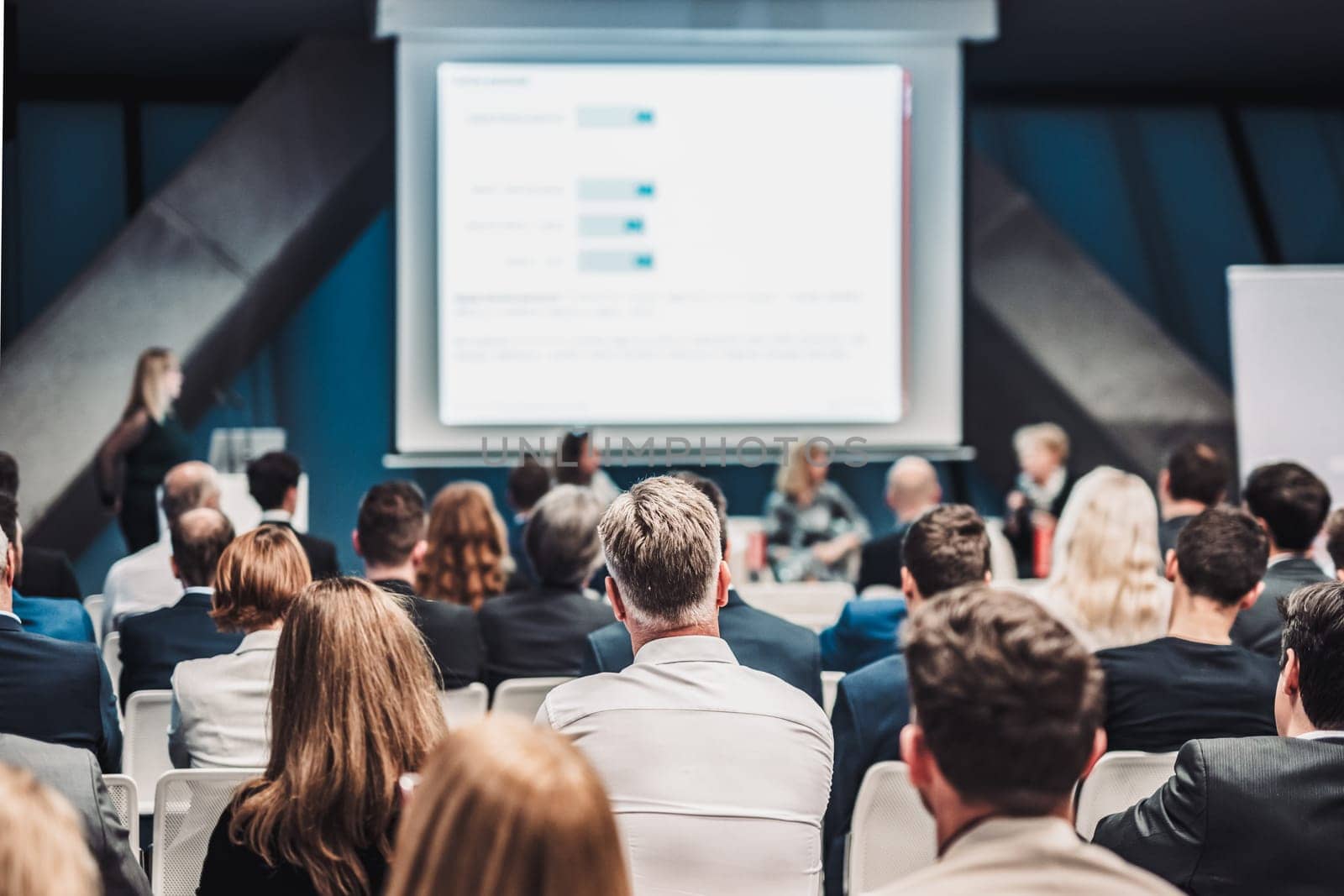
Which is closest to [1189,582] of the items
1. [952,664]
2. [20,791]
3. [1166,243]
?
[952,664]

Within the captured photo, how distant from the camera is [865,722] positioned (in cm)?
261

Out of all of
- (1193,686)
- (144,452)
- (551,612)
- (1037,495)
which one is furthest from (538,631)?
(1037,495)

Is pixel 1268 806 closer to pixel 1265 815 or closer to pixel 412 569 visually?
pixel 1265 815

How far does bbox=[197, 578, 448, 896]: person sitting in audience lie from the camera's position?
66.3 inches

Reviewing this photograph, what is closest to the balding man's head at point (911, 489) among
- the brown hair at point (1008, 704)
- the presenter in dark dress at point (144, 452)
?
the presenter in dark dress at point (144, 452)

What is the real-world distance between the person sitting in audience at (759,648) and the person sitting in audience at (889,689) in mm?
94

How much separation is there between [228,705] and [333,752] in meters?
1.00

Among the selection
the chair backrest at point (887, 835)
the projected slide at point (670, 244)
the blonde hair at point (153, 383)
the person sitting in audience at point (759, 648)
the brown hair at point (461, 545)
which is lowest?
the chair backrest at point (887, 835)

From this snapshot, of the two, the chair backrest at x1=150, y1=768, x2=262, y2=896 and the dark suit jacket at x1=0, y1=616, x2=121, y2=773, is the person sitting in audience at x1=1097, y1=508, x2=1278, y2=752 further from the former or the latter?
the dark suit jacket at x1=0, y1=616, x2=121, y2=773

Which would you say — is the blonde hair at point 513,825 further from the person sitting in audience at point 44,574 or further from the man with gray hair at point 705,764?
the person sitting in audience at point 44,574

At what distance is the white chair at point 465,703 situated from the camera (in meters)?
3.09

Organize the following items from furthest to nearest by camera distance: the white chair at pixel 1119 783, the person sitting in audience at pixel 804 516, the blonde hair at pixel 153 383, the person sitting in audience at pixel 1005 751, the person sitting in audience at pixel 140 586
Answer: the person sitting in audience at pixel 804 516
the blonde hair at pixel 153 383
the person sitting in audience at pixel 140 586
the white chair at pixel 1119 783
the person sitting in audience at pixel 1005 751

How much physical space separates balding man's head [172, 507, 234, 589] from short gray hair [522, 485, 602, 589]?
78 centimetres

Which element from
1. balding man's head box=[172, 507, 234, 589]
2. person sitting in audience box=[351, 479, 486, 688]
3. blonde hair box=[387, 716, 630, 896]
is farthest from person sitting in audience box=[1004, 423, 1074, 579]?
blonde hair box=[387, 716, 630, 896]
